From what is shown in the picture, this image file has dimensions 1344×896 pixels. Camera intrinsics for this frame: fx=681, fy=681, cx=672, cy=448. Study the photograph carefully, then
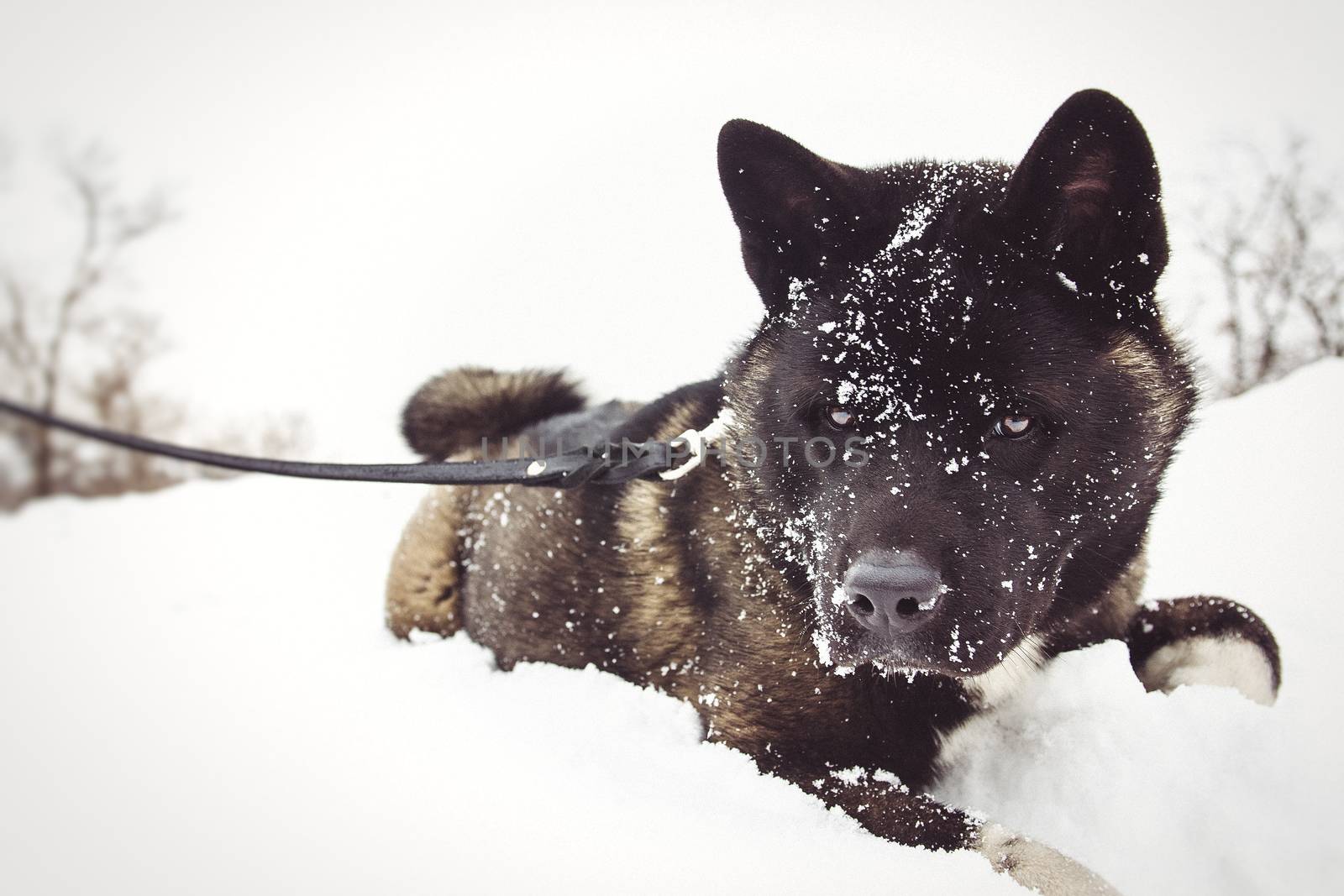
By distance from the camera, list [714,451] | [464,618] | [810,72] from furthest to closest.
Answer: [810,72] → [464,618] → [714,451]

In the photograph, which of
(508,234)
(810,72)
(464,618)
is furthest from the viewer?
(508,234)

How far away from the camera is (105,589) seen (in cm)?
400

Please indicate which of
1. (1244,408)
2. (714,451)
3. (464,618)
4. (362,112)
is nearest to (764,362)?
(714,451)

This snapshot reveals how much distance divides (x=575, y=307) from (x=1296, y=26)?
660cm

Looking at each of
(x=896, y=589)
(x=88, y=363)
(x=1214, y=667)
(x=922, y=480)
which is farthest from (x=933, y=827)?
(x=88, y=363)

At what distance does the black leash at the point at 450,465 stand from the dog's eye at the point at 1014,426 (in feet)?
3.02

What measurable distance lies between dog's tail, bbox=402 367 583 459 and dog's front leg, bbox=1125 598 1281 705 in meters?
2.43

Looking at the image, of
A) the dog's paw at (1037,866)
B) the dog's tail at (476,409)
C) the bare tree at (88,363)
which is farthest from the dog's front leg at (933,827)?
the bare tree at (88,363)

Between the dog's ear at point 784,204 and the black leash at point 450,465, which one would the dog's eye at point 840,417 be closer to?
the dog's ear at point 784,204

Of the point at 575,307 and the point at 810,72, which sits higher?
the point at 810,72

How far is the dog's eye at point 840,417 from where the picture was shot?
1684 millimetres

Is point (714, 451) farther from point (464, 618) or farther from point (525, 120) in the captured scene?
point (525, 120)

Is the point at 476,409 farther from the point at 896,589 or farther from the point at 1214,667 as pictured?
the point at 1214,667

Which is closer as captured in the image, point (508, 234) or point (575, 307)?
point (575, 307)
